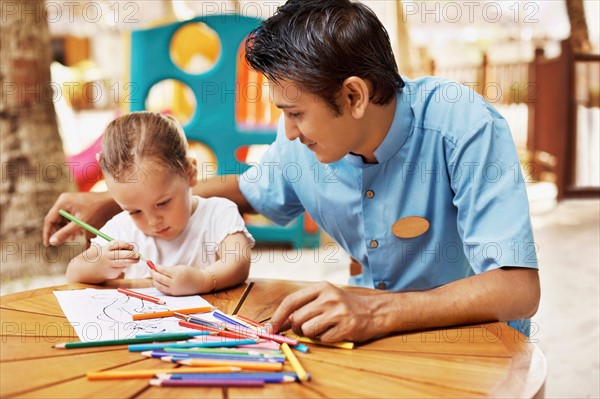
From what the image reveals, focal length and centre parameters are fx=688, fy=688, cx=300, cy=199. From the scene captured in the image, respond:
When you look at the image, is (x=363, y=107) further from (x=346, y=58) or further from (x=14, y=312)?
(x=14, y=312)

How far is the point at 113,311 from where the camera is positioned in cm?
129

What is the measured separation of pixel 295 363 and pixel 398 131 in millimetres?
679

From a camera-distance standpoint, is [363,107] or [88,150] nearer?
[363,107]

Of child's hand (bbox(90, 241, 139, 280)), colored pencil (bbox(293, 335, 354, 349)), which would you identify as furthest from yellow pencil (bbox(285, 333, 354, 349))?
child's hand (bbox(90, 241, 139, 280))

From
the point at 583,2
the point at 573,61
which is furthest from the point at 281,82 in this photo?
the point at 583,2

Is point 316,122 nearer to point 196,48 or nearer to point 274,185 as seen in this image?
point 274,185

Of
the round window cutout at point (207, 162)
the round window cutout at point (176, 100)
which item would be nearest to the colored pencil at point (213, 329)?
the round window cutout at point (207, 162)

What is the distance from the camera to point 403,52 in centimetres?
1006

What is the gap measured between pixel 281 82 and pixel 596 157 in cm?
678

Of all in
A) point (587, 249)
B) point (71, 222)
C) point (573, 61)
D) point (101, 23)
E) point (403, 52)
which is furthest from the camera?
point (101, 23)

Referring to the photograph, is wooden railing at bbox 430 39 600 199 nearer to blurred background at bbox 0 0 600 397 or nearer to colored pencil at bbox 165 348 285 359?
blurred background at bbox 0 0 600 397

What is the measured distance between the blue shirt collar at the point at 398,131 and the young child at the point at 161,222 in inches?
15.2

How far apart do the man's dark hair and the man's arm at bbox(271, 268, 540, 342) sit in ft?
1.37

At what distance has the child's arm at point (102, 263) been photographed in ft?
4.74
